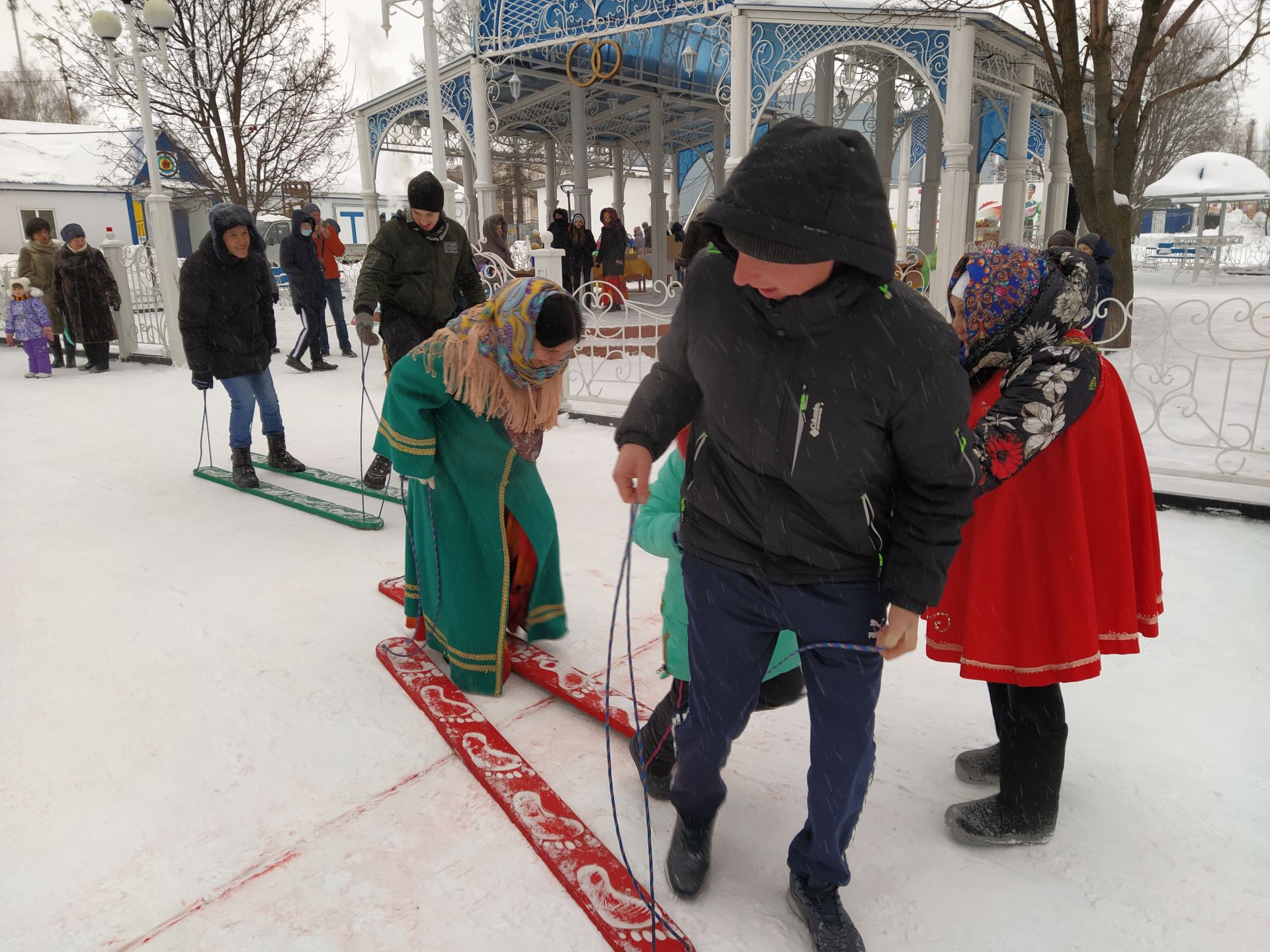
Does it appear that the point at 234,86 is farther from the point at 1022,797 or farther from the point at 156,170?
the point at 1022,797

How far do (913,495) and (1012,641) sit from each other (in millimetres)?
576

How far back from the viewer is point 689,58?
Answer: 42.6 feet

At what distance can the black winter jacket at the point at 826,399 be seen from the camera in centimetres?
128

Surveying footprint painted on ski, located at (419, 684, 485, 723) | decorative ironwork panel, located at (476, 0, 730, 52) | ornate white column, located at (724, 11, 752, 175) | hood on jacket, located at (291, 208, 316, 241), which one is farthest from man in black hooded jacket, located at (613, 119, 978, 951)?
hood on jacket, located at (291, 208, 316, 241)

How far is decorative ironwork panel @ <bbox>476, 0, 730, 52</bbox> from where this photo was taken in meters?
8.74

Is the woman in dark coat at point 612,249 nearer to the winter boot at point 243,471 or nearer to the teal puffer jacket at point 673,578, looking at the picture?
the winter boot at point 243,471

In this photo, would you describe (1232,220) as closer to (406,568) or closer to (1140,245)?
(1140,245)

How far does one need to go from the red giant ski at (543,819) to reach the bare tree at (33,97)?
4893 centimetres

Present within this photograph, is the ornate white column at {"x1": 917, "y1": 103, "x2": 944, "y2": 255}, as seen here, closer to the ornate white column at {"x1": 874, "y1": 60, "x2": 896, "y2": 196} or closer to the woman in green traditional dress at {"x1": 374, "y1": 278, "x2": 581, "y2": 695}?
the ornate white column at {"x1": 874, "y1": 60, "x2": 896, "y2": 196}

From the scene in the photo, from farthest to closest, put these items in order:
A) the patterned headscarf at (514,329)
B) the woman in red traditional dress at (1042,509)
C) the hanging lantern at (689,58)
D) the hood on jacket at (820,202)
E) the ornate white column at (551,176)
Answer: the ornate white column at (551,176) → the hanging lantern at (689,58) → the patterned headscarf at (514,329) → the woman in red traditional dress at (1042,509) → the hood on jacket at (820,202)

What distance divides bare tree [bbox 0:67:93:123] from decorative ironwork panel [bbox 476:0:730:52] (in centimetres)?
4066

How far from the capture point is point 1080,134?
341 inches

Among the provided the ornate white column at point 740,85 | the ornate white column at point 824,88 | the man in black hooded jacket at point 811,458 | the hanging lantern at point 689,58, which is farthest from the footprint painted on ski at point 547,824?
the hanging lantern at point 689,58

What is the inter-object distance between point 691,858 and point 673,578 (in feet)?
2.12
